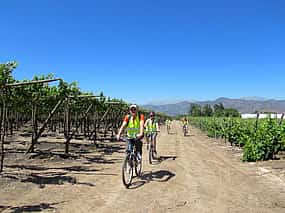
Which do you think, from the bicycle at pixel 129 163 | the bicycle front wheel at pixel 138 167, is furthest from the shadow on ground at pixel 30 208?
the bicycle front wheel at pixel 138 167

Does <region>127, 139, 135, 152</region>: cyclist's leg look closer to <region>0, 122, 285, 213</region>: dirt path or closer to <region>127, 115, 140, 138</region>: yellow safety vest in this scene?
<region>127, 115, 140, 138</region>: yellow safety vest

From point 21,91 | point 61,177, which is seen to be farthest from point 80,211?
Result: point 21,91

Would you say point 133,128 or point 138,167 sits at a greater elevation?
point 133,128

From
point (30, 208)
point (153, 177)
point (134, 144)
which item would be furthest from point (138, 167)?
→ point (30, 208)

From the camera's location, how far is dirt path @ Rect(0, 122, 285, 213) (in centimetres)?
654

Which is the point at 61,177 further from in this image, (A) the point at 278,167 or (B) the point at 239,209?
(A) the point at 278,167

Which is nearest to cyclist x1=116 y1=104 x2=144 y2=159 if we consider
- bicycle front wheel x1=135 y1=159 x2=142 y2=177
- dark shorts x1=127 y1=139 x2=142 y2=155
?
dark shorts x1=127 y1=139 x2=142 y2=155

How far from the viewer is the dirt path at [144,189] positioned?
6.54m

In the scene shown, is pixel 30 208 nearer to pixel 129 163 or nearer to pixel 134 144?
pixel 129 163

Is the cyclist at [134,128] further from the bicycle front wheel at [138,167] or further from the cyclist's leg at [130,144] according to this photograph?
the bicycle front wheel at [138,167]

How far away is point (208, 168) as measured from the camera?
37.9 ft

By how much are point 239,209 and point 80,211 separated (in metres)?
2.89

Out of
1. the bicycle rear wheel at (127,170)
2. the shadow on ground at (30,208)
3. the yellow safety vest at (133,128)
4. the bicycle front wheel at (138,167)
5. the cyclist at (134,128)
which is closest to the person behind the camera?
the shadow on ground at (30,208)

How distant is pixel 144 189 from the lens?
26.2 ft
